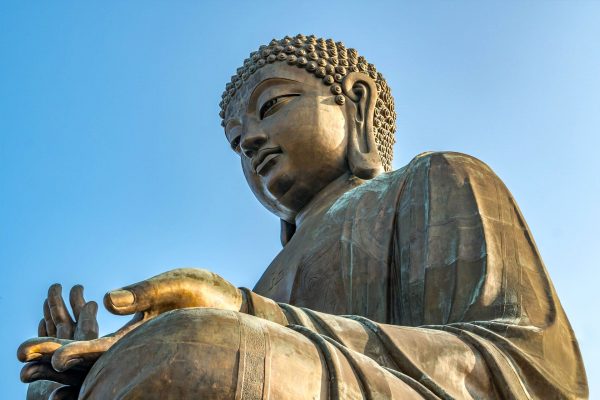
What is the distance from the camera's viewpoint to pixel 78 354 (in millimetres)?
6184

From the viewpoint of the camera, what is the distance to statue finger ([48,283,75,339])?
809 centimetres

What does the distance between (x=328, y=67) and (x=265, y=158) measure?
0.98 metres

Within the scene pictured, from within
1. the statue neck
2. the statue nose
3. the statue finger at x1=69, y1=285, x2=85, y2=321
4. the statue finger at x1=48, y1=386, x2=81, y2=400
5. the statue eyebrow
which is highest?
the statue eyebrow

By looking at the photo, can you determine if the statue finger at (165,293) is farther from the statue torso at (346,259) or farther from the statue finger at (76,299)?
the statue torso at (346,259)

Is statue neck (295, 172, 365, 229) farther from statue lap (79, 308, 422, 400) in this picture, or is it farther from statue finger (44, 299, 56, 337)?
statue lap (79, 308, 422, 400)

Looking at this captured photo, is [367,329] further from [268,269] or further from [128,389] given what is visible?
[268,269]

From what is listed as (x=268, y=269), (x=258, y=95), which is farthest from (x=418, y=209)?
(x=258, y=95)

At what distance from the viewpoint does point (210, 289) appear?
691cm

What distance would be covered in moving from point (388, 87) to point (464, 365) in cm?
447

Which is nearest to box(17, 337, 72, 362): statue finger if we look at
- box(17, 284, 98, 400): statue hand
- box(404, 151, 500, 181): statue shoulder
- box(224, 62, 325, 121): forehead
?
box(17, 284, 98, 400): statue hand

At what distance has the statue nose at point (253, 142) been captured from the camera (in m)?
10.1

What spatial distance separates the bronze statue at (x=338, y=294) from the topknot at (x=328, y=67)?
18mm

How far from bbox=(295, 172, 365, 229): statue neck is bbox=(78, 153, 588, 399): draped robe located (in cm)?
27

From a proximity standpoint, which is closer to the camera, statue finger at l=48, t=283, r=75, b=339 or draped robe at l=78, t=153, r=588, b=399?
draped robe at l=78, t=153, r=588, b=399
